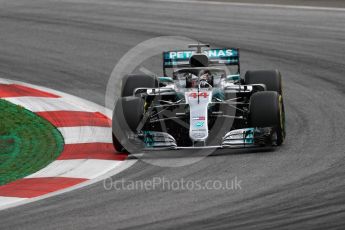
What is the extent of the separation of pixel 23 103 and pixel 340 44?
236 inches

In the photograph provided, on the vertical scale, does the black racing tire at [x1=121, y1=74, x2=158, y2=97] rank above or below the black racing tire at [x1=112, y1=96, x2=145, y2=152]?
above

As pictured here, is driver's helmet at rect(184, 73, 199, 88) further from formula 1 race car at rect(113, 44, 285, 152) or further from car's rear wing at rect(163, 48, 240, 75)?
car's rear wing at rect(163, 48, 240, 75)

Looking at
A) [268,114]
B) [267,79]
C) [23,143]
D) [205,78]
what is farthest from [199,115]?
[23,143]

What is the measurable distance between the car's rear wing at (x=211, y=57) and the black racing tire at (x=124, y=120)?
1.64m

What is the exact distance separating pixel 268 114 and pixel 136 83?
2.09m

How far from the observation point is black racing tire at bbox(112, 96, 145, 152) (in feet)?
37.8

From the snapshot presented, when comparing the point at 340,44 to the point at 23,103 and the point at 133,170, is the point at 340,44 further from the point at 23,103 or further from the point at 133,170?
the point at 133,170

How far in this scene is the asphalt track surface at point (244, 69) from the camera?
8898 mm

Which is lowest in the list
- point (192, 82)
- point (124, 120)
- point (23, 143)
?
point (23, 143)

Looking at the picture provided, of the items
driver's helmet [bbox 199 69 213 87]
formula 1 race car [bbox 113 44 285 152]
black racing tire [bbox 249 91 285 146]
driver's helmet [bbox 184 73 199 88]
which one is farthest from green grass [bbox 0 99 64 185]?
black racing tire [bbox 249 91 285 146]

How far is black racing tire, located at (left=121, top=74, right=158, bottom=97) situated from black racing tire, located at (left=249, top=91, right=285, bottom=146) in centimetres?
172

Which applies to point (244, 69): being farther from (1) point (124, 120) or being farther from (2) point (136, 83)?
(1) point (124, 120)

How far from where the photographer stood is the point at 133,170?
10789 millimetres

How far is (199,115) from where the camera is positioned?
11352 mm
